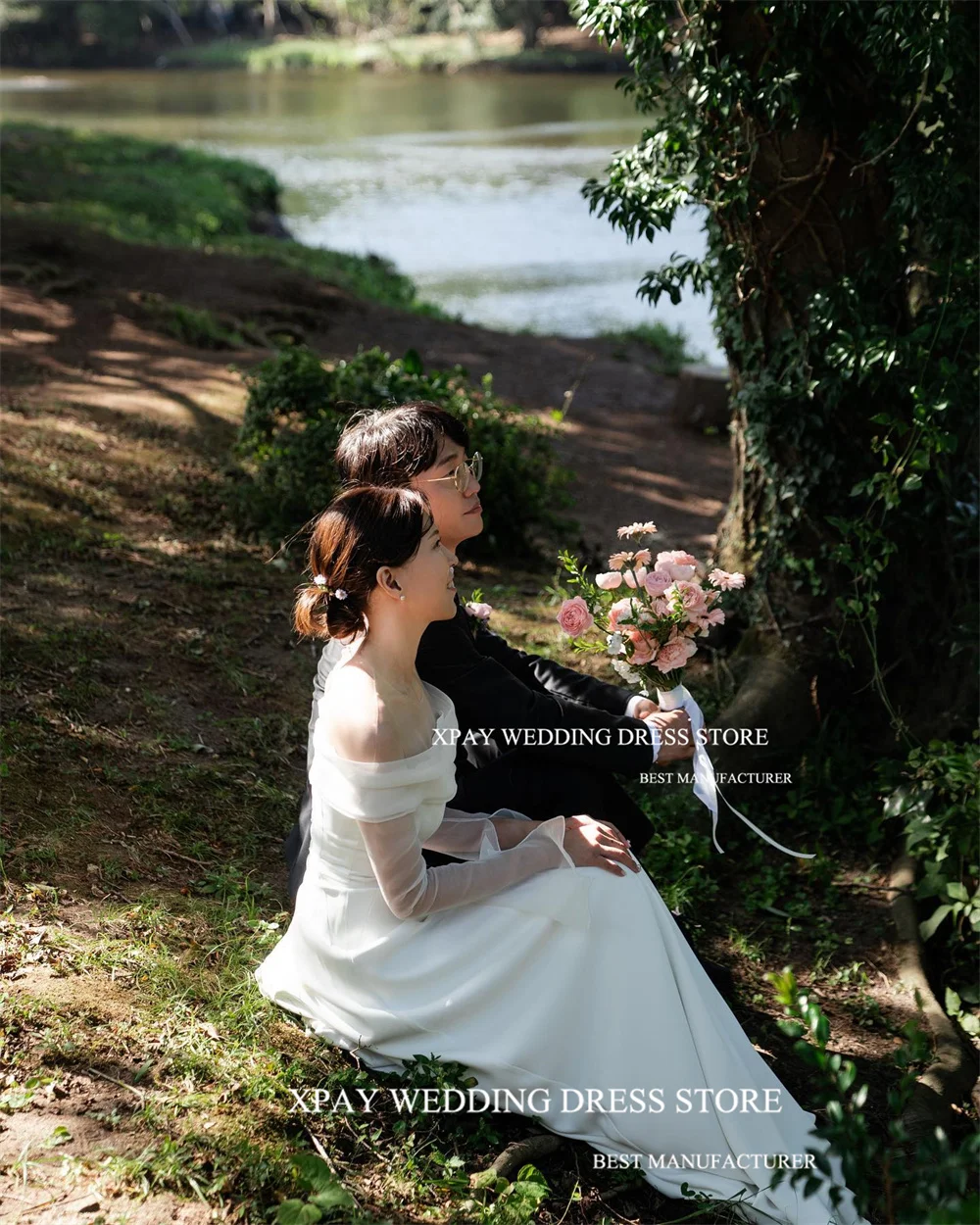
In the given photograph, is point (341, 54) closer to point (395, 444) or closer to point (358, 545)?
point (395, 444)

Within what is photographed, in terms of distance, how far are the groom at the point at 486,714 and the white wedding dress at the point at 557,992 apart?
338mm

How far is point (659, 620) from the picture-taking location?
3.21 m

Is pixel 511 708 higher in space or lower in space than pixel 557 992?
higher

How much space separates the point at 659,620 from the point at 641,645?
0.08m

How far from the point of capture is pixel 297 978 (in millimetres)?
3012

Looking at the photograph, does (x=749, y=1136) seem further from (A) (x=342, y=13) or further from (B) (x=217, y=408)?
(A) (x=342, y=13)

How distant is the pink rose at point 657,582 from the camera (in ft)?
10.4

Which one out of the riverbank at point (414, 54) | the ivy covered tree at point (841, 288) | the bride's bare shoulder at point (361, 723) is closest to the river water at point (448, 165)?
the riverbank at point (414, 54)

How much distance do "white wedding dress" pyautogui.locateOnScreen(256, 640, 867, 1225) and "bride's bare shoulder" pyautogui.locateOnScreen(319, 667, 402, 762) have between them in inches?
3.0

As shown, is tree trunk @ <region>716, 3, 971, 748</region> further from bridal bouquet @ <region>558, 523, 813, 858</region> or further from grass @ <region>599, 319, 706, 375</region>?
grass @ <region>599, 319, 706, 375</region>

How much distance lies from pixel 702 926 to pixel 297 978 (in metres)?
1.61

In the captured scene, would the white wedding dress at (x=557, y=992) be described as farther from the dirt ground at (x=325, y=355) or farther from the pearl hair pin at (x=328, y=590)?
the dirt ground at (x=325, y=355)

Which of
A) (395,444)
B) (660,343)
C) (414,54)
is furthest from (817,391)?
(414,54)

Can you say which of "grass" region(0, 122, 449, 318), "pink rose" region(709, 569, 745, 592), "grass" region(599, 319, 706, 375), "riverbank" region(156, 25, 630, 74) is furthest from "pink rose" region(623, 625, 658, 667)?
"riverbank" region(156, 25, 630, 74)
